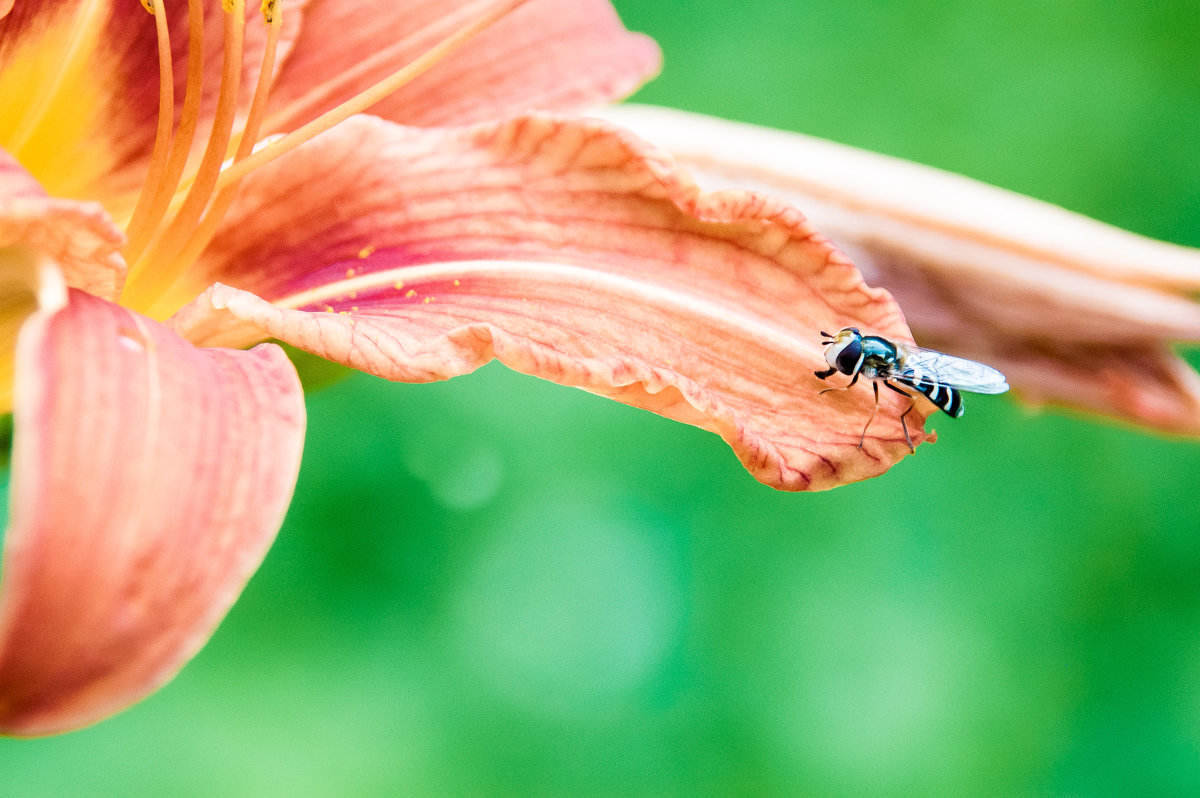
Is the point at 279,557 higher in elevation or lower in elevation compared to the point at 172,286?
lower

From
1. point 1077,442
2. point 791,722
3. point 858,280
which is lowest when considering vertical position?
point 791,722

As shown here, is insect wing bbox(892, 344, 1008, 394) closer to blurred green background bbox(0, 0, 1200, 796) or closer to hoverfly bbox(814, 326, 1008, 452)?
hoverfly bbox(814, 326, 1008, 452)

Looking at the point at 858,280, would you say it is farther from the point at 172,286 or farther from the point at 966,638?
the point at 966,638

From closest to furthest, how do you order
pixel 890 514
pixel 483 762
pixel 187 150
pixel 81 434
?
pixel 81 434 < pixel 187 150 < pixel 483 762 < pixel 890 514

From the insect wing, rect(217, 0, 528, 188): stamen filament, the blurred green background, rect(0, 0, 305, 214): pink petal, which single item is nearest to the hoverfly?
the insect wing

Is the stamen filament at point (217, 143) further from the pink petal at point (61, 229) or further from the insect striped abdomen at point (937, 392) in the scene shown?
the insect striped abdomen at point (937, 392)

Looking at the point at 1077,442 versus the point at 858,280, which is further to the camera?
the point at 1077,442

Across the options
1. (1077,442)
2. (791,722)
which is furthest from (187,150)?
(1077,442)

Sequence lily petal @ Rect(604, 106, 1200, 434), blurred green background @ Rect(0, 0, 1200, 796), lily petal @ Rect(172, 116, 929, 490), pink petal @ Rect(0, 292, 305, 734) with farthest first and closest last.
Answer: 1. blurred green background @ Rect(0, 0, 1200, 796)
2. lily petal @ Rect(604, 106, 1200, 434)
3. lily petal @ Rect(172, 116, 929, 490)
4. pink petal @ Rect(0, 292, 305, 734)
